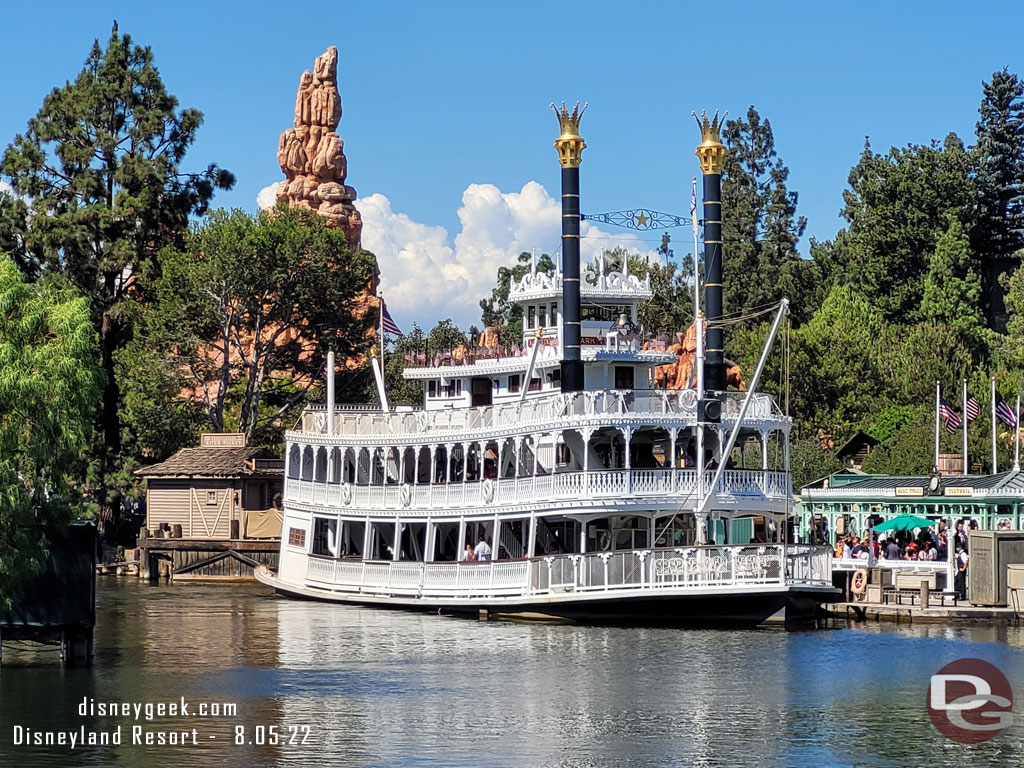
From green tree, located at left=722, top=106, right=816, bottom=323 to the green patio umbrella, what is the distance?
46976 mm

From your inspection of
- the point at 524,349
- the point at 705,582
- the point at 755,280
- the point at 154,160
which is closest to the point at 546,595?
the point at 705,582

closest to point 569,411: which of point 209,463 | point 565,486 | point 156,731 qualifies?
point 565,486

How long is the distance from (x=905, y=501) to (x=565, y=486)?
14.1m

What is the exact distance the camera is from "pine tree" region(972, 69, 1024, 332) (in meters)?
96.1

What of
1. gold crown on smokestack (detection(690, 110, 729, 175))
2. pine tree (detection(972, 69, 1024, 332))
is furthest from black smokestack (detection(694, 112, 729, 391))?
pine tree (detection(972, 69, 1024, 332))

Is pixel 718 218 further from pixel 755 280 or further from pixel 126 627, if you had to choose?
pixel 755 280

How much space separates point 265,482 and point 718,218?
2373 centimetres

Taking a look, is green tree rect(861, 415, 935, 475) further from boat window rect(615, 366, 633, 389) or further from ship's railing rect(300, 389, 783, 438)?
ship's railing rect(300, 389, 783, 438)

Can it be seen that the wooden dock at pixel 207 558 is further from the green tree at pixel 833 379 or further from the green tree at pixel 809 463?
the green tree at pixel 833 379

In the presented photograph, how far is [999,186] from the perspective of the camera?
9619cm

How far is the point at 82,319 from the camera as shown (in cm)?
3188

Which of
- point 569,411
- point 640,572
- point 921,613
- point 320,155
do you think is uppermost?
point 320,155

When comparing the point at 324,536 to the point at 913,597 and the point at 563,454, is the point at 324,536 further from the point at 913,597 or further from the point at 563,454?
the point at 913,597

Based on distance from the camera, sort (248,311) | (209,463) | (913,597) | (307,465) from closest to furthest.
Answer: (913,597), (307,465), (209,463), (248,311)
